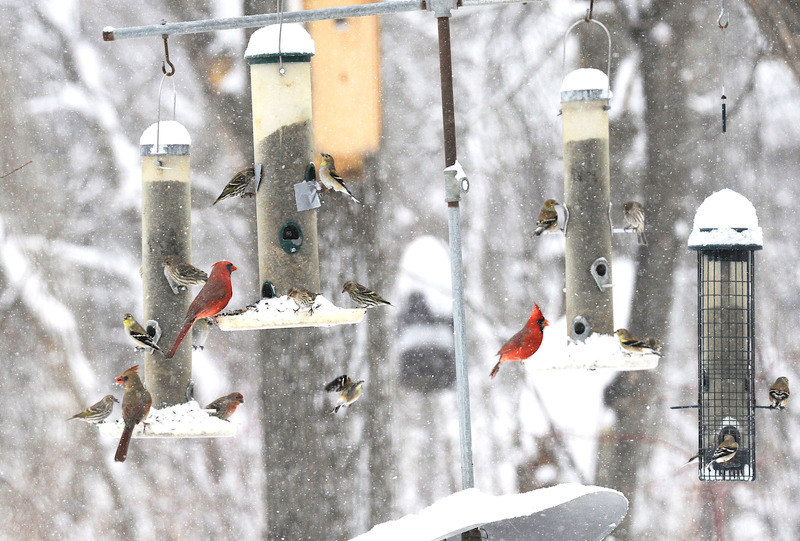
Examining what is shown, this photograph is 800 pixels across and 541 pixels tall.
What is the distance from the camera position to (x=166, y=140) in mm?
6832

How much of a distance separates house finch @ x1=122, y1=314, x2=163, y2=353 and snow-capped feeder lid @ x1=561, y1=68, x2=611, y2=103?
8.77 ft

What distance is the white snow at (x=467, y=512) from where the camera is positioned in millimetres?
3643

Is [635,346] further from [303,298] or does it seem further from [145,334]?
[145,334]

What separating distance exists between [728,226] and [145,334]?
3375 millimetres

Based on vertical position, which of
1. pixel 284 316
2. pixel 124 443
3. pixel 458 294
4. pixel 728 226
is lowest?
pixel 124 443

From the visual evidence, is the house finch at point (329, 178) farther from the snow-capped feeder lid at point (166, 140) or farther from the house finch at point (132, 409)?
the house finch at point (132, 409)

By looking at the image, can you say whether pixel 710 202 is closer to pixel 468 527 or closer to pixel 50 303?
pixel 468 527

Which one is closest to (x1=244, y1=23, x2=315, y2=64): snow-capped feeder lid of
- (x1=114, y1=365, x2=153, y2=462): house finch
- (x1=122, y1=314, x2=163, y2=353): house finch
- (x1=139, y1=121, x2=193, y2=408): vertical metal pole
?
(x1=139, y1=121, x2=193, y2=408): vertical metal pole

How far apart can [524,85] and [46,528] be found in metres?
6.66

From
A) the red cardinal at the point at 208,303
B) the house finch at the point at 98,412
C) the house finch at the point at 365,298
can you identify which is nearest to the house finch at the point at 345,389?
the house finch at the point at 365,298

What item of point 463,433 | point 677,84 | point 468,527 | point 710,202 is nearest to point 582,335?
point 710,202

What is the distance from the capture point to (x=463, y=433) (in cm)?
480

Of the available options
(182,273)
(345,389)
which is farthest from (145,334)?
(345,389)

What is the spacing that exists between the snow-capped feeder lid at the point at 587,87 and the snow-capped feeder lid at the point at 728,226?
2.99ft
